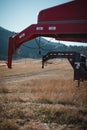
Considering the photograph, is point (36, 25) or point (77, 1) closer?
point (77, 1)

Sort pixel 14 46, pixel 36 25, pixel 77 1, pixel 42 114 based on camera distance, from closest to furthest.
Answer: pixel 77 1 → pixel 36 25 → pixel 14 46 → pixel 42 114

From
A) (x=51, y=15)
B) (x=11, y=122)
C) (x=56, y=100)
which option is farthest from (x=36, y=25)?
(x=56, y=100)

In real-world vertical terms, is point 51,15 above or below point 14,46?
above

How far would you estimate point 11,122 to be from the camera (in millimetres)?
8148

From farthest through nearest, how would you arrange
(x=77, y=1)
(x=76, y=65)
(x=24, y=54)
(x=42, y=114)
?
(x=24, y=54) < (x=76, y=65) < (x=42, y=114) < (x=77, y=1)

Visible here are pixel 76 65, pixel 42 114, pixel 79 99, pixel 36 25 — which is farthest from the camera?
pixel 76 65

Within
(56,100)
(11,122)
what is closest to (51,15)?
(11,122)

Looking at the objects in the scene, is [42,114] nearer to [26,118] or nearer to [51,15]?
[26,118]

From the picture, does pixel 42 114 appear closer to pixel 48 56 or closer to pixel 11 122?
pixel 11 122

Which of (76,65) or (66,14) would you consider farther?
(76,65)

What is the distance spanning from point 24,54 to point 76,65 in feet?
489

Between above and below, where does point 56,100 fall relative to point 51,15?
below

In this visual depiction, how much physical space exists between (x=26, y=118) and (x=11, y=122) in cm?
97

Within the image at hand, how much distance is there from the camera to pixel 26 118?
9.02 metres
